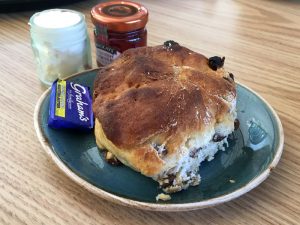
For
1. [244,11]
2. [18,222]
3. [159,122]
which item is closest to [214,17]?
[244,11]

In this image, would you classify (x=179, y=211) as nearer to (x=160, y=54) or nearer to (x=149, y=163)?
(x=149, y=163)

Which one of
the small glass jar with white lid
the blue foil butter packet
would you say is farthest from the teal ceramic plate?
the small glass jar with white lid

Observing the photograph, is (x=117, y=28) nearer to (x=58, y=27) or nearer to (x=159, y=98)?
(x=58, y=27)

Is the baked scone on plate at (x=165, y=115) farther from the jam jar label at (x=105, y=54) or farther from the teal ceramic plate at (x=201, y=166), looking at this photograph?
the jam jar label at (x=105, y=54)

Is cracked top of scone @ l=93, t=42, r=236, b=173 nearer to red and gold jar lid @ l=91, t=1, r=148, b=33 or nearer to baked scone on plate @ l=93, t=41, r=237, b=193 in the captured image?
baked scone on plate @ l=93, t=41, r=237, b=193

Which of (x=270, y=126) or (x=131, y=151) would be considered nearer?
(x=131, y=151)

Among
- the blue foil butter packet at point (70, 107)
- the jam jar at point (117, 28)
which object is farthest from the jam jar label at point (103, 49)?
the blue foil butter packet at point (70, 107)

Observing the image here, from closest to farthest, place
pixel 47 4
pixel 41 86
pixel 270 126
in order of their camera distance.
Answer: pixel 270 126 < pixel 41 86 < pixel 47 4
